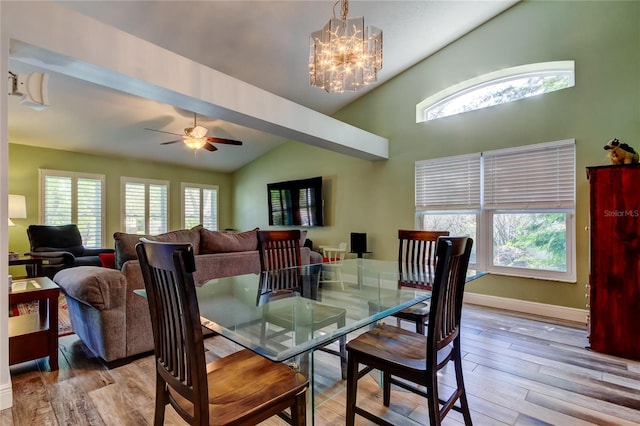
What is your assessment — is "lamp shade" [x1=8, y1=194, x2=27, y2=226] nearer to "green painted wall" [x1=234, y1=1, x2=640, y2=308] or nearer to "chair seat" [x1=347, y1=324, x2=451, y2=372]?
"green painted wall" [x1=234, y1=1, x2=640, y2=308]

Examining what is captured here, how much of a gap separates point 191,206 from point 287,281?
582cm

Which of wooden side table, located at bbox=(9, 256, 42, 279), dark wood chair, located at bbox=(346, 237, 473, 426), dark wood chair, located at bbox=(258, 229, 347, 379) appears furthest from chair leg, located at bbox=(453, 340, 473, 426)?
wooden side table, located at bbox=(9, 256, 42, 279)

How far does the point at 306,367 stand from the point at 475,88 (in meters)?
4.47

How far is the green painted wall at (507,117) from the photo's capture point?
10.8ft

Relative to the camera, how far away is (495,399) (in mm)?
1923

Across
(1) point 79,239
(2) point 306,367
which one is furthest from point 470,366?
(1) point 79,239

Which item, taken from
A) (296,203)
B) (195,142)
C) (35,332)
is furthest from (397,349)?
(296,203)

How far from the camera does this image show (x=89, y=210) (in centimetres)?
585

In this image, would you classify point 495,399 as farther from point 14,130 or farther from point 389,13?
point 14,130

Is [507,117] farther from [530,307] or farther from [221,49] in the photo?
[221,49]

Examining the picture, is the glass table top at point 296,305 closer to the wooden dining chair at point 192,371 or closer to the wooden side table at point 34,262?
the wooden dining chair at point 192,371

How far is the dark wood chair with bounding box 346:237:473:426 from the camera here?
126 centimetres

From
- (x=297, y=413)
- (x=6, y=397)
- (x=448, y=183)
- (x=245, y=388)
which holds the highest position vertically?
(x=448, y=183)

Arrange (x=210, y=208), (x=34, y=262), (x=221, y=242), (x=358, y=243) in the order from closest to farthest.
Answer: (x=221, y=242) < (x=34, y=262) < (x=358, y=243) < (x=210, y=208)
